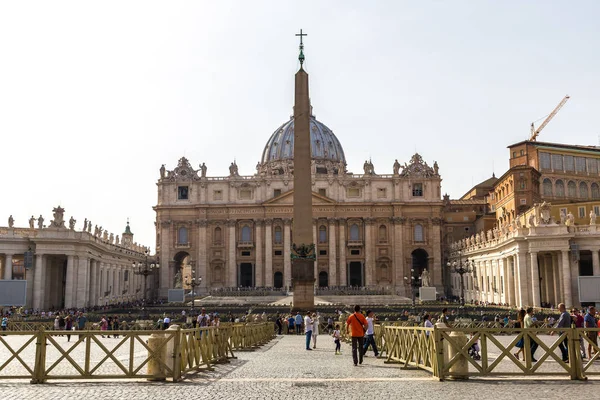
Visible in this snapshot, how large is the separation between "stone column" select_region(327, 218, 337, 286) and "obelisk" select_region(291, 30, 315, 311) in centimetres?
5096

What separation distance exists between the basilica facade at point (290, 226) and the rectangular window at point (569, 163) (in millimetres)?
17866

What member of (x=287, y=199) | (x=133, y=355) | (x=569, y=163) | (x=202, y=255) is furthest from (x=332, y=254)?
(x=133, y=355)

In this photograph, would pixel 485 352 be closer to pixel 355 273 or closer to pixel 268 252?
pixel 268 252

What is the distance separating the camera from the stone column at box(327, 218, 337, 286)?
273 ft

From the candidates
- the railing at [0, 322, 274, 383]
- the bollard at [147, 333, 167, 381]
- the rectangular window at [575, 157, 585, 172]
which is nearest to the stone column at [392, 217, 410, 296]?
the rectangular window at [575, 157, 585, 172]

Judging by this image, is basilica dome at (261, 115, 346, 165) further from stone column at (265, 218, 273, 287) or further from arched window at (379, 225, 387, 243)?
stone column at (265, 218, 273, 287)

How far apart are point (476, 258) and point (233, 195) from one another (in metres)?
34.5

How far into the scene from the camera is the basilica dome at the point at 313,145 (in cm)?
10694


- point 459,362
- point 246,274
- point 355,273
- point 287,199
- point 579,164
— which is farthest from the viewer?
point 246,274

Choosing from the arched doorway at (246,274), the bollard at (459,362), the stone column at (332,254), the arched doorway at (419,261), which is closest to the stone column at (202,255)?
the arched doorway at (246,274)

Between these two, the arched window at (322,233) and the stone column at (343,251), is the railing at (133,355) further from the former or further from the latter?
the arched window at (322,233)

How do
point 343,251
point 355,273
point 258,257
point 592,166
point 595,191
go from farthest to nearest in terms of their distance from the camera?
point 355,273, point 258,257, point 343,251, point 592,166, point 595,191

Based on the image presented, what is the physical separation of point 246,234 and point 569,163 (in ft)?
136

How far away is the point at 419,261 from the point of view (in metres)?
90.4
